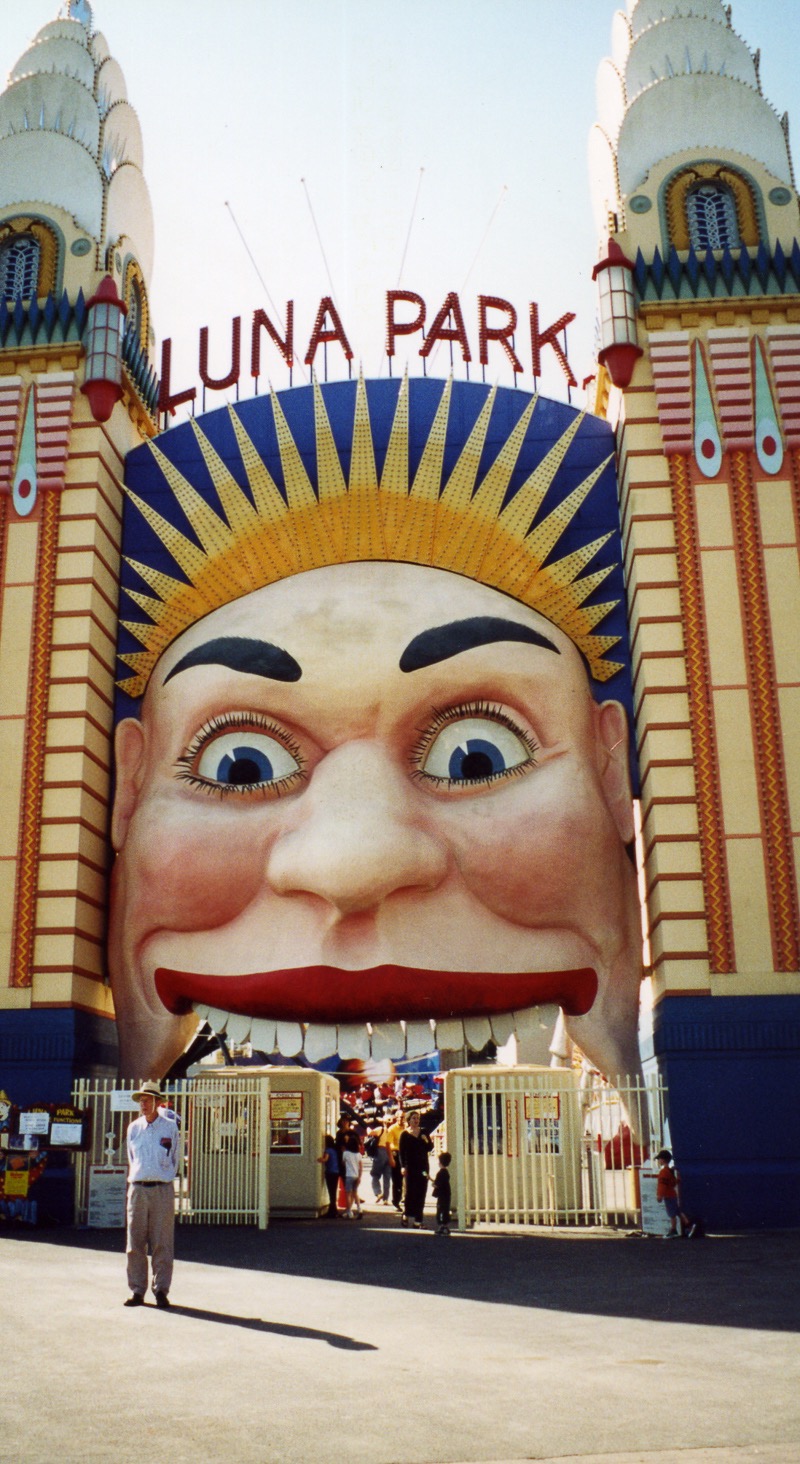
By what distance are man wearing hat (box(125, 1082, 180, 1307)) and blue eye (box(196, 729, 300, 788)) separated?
6313mm

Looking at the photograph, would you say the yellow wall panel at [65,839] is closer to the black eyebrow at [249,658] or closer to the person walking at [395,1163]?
the black eyebrow at [249,658]

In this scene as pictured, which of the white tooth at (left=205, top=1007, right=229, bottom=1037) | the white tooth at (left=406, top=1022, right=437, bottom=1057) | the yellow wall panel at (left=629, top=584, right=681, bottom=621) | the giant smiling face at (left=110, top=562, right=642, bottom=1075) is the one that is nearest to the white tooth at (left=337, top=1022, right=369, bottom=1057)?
the giant smiling face at (left=110, top=562, right=642, bottom=1075)

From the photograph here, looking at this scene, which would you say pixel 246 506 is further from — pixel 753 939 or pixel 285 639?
pixel 753 939

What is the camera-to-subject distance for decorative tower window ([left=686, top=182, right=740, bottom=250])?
17.4m

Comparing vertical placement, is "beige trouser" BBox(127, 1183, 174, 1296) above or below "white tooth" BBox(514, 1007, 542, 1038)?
below

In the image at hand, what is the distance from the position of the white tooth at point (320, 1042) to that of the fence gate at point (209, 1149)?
636 millimetres

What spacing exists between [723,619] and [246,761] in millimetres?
6037

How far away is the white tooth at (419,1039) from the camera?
1497 cm

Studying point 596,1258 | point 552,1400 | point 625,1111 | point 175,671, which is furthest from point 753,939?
point 552,1400

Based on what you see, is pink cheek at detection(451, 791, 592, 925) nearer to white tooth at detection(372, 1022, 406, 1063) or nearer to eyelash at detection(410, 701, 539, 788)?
eyelash at detection(410, 701, 539, 788)

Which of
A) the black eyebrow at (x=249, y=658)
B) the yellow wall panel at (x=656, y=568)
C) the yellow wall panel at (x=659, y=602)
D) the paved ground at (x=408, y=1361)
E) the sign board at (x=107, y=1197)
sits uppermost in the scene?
the yellow wall panel at (x=656, y=568)

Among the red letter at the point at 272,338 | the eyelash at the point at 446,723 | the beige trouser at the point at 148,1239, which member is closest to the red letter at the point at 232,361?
the red letter at the point at 272,338

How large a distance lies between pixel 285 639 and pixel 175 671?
5.23 ft

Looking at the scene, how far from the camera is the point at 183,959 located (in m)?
15.3
